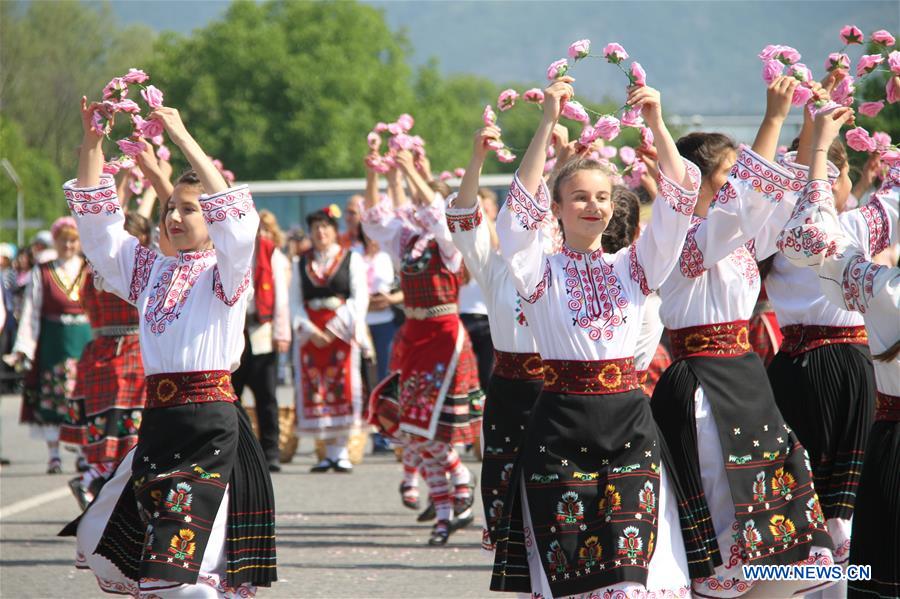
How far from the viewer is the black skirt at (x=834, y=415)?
5293 millimetres

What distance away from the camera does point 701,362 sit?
4730mm

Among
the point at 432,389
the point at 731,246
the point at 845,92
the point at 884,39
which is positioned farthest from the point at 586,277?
the point at 432,389

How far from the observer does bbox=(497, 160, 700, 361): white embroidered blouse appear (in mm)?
4227

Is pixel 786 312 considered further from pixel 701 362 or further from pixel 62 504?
pixel 62 504

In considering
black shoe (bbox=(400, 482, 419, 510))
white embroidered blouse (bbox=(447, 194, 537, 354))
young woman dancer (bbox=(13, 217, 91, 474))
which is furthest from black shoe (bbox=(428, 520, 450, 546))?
young woman dancer (bbox=(13, 217, 91, 474))

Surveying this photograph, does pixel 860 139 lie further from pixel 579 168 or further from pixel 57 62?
pixel 57 62

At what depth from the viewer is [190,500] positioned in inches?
175

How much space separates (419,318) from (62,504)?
3076mm

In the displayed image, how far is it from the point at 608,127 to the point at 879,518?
157cm

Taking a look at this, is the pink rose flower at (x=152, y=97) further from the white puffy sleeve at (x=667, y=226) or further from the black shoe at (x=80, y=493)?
the black shoe at (x=80, y=493)

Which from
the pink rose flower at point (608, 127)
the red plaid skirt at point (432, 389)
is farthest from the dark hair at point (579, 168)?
the red plaid skirt at point (432, 389)

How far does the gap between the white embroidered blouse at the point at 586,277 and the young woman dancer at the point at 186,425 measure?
3.12ft

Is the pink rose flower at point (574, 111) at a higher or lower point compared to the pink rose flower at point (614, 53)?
lower

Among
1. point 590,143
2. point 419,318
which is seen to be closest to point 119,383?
point 419,318
